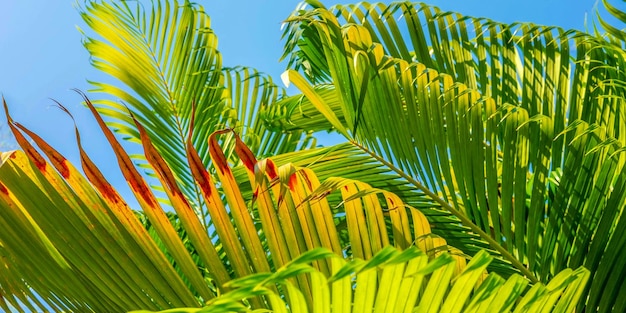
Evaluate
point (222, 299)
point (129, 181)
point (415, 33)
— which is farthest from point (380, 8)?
point (222, 299)

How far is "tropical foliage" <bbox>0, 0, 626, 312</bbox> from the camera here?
2.08 ft

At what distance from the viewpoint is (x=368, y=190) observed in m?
0.96

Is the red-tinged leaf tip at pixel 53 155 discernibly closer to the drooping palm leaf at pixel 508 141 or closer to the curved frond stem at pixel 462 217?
the drooping palm leaf at pixel 508 141

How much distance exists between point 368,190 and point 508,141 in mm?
404

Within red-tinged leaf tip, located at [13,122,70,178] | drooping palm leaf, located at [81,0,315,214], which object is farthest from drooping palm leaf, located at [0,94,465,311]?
drooping palm leaf, located at [81,0,315,214]

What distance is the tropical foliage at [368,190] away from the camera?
633 millimetres

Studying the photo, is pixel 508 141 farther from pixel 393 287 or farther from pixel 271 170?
pixel 393 287

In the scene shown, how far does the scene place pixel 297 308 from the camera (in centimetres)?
49

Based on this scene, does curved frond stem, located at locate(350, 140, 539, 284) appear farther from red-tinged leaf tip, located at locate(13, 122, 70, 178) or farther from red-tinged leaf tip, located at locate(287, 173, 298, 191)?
red-tinged leaf tip, located at locate(13, 122, 70, 178)

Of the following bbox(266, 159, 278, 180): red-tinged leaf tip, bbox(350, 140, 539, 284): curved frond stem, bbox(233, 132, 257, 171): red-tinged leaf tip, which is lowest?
bbox(350, 140, 539, 284): curved frond stem

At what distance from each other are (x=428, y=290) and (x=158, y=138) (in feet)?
6.16

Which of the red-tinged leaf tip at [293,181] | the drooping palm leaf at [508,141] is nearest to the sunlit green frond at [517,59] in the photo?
the drooping palm leaf at [508,141]

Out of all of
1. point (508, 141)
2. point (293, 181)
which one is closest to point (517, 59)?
point (508, 141)

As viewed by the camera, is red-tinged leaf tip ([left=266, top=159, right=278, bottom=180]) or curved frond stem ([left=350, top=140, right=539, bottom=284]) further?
curved frond stem ([left=350, top=140, right=539, bottom=284])
